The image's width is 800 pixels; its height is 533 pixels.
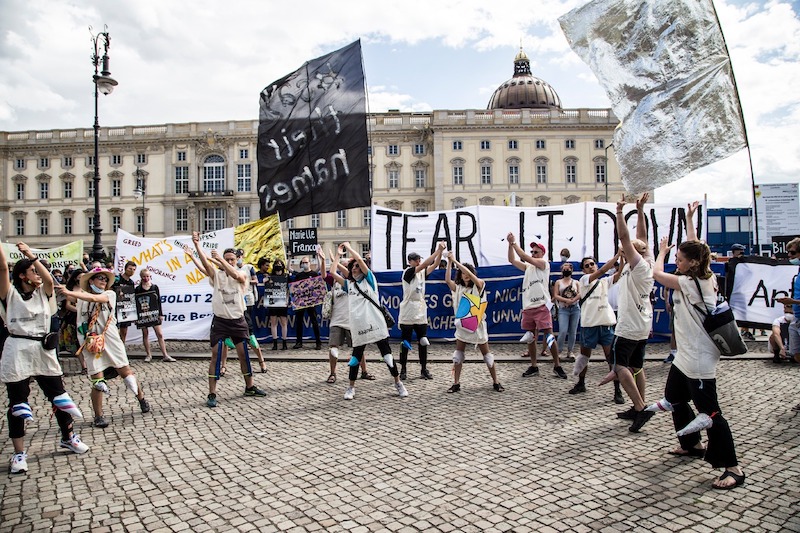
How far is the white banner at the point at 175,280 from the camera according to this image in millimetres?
11422

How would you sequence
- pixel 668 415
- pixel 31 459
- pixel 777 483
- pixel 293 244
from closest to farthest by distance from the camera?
1. pixel 777 483
2. pixel 31 459
3. pixel 668 415
4. pixel 293 244

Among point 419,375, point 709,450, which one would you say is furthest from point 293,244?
point 709,450

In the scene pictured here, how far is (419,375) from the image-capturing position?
8.28m

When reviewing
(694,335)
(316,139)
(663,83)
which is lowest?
(694,335)

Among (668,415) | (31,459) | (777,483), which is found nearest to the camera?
(777,483)

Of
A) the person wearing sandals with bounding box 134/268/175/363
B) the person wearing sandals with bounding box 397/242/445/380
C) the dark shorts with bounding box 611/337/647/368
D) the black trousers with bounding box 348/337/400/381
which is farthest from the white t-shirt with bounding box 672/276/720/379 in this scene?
the person wearing sandals with bounding box 134/268/175/363

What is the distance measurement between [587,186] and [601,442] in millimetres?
59915

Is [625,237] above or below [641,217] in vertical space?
below

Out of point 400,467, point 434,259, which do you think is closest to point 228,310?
point 434,259

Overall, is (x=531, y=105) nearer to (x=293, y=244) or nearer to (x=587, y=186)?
(x=587, y=186)

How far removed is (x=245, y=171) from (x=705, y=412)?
62.9m

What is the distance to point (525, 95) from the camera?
74750mm

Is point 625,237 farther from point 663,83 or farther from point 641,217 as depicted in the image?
point 663,83

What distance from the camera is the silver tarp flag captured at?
15.8ft
